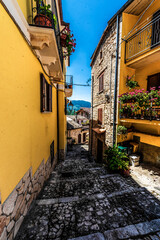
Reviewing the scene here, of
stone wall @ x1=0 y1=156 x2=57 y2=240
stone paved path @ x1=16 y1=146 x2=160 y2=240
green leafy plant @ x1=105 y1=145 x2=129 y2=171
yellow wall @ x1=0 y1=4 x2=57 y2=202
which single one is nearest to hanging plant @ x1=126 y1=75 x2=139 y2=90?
green leafy plant @ x1=105 y1=145 x2=129 y2=171

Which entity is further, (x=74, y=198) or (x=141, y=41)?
(x=141, y=41)

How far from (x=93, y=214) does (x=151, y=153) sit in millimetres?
4984

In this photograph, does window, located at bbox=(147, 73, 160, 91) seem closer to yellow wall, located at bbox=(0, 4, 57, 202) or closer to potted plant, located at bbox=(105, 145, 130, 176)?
potted plant, located at bbox=(105, 145, 130, 176)

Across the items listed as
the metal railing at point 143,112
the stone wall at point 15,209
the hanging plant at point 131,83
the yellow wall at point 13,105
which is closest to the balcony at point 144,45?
the hanging plant at point 131,83

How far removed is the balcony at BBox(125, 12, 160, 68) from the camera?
4.71 metres

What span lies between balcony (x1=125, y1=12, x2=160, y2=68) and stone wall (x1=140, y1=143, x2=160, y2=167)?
5.08 m

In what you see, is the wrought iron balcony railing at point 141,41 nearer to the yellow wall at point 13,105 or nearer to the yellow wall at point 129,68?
the yellow wall at point 129,68

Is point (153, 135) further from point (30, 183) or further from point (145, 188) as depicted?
point (30, 183)

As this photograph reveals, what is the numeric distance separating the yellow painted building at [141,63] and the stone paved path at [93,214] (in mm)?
2820

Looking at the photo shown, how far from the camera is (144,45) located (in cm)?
548

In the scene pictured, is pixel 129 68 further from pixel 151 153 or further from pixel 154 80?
pixel 151 153

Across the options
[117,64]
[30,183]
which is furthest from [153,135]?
[30,183]

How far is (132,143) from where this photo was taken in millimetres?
5953

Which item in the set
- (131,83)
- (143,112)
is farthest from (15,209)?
(131,83)
